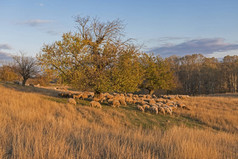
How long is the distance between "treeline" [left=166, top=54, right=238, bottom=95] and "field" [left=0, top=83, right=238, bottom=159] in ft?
152

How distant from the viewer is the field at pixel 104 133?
383cm

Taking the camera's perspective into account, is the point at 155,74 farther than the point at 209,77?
No

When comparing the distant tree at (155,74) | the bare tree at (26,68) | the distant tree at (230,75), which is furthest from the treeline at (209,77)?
the bare tree at (26,68)

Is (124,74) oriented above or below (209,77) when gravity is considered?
below

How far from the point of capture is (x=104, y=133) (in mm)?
5711

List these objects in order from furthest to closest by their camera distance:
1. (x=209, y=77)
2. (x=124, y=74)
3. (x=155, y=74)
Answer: (x=209, y=77) → (x=155, y=74) → (x=124, y=74)

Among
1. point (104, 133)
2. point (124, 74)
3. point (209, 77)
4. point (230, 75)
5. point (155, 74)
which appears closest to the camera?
point (104, 133)

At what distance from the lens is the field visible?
3.83m

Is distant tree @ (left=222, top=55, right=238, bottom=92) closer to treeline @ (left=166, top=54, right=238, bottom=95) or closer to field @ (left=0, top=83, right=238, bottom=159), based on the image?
treeline @ (left=166, top=54, right=238, bottom=95)

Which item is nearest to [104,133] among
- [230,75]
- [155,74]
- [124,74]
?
[124,74]

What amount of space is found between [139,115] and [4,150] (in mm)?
10924

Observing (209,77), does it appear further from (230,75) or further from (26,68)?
(26,68)

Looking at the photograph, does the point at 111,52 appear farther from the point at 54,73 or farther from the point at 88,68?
the point at 54,73

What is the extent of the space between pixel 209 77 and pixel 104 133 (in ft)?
209
